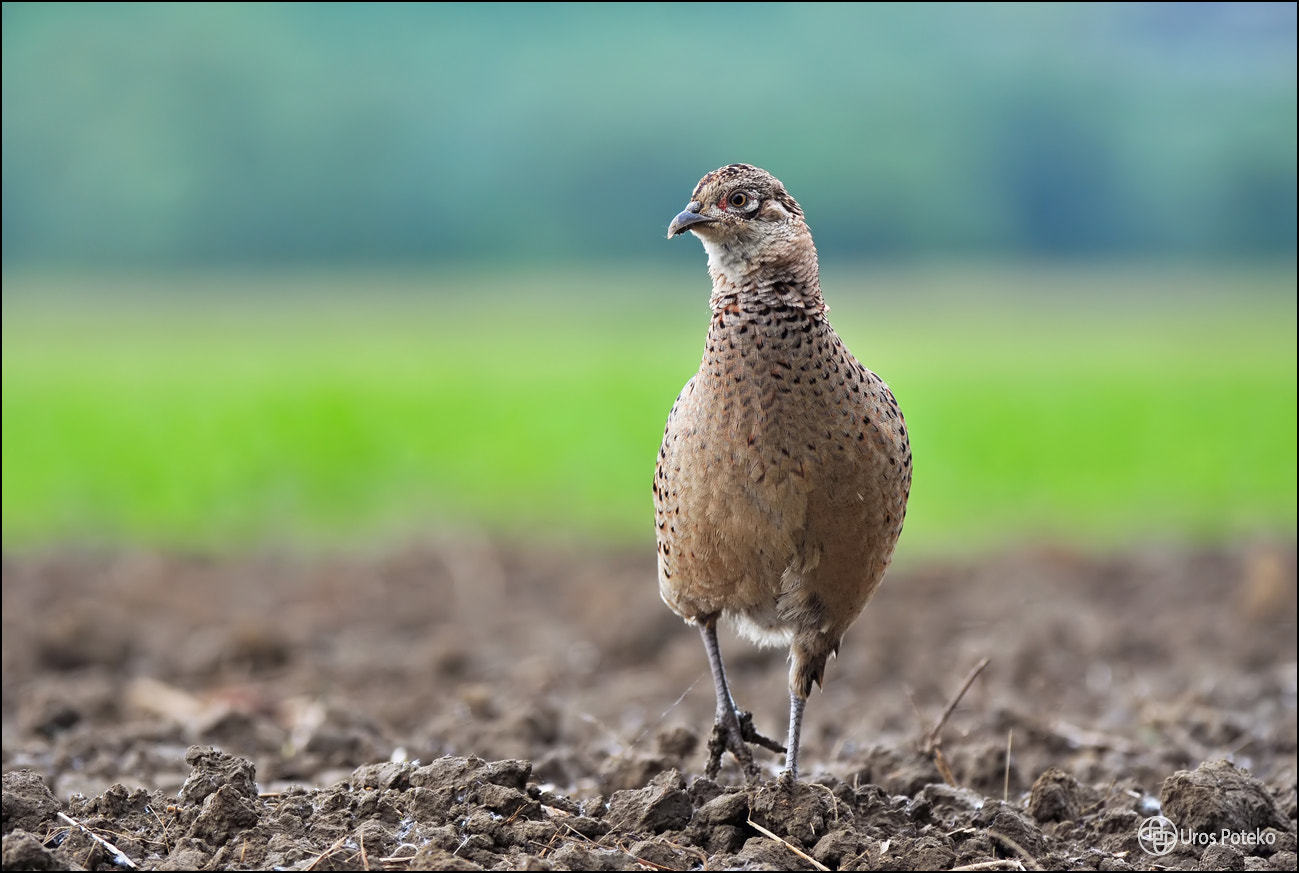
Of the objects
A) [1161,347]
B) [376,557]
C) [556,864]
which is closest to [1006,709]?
[556,864]

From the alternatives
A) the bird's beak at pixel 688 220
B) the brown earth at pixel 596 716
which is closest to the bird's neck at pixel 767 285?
the bird's beak at pixel 688 220

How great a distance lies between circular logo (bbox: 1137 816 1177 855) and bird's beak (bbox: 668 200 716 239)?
206 centimetres

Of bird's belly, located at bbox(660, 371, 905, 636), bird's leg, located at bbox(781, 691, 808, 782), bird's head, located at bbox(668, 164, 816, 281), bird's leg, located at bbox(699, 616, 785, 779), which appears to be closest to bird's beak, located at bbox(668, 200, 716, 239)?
bird's head, located at bbox(668, 164, 816, 281)

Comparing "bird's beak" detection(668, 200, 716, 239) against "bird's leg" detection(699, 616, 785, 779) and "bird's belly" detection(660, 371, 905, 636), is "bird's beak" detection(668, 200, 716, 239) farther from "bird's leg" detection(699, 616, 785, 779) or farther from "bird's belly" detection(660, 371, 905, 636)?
"bird's leg" detection(699, 616, 785, 779)

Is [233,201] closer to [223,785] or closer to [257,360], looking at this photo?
[257,360]

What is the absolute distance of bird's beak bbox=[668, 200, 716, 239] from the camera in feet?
12.5

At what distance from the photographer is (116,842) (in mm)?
3250

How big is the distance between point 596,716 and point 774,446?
3033mm

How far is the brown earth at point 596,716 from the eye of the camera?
3.38 m

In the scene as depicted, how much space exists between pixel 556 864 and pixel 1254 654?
5157mm

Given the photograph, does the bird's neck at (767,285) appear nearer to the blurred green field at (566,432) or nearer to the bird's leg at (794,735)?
the bird's leg at (794,735)

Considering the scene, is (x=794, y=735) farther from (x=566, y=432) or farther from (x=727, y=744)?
(x=566, y=432)

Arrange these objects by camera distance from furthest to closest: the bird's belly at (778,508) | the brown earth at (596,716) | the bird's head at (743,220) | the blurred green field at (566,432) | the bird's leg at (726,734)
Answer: the blurred green field at (566,432) < the bird's leg at (726,734) < the bird's head at (743,220) < the bird's belly at (778,508) < the brown earth at (596,716)

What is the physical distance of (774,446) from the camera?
12.4ft
